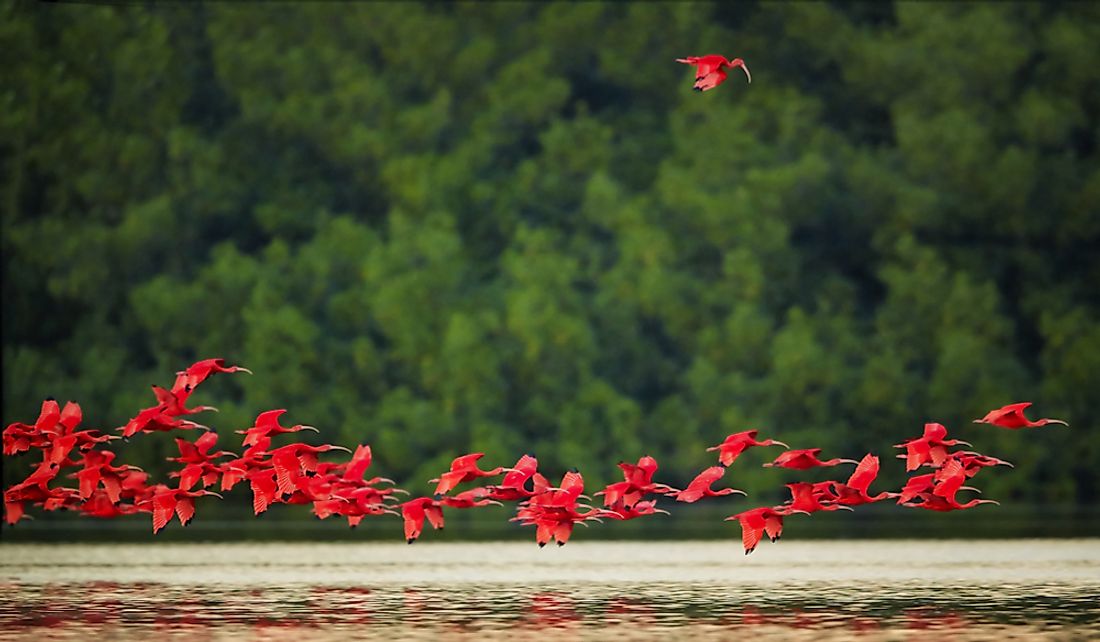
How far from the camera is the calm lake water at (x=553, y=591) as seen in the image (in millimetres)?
12805

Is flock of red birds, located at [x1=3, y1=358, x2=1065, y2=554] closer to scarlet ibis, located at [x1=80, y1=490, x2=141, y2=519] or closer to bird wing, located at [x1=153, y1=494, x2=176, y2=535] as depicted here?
bird wing, located at [x1=153, y1=494, x2=176, y2=535]

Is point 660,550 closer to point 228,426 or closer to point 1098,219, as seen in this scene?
point 228,426

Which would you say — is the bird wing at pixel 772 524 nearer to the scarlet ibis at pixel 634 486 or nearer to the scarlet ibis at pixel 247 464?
the scarlet ibis at pixel 634 486

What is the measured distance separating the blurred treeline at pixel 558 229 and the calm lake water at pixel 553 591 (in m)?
18.0

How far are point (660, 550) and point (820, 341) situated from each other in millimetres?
20445

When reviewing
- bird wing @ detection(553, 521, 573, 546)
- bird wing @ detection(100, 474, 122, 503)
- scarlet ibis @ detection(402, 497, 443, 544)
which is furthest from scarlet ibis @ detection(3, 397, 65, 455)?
bird wing @ detection(553, 521, 573, 546)

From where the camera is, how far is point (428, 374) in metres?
40.8

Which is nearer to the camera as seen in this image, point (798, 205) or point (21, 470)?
point (21, 470)

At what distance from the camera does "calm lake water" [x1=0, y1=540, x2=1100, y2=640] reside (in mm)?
12805

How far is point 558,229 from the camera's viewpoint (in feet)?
146

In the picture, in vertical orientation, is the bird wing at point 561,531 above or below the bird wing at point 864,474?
below

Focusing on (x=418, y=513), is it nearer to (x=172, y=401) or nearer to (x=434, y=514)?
(x=434, y=514)

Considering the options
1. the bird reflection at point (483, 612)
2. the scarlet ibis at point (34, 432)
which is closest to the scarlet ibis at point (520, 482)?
the bird reflection at point (483, 612)

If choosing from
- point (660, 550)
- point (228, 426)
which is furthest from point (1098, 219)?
point (660, 550)
